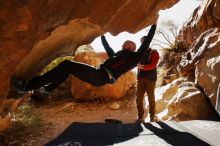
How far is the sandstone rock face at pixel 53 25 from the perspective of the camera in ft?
13.2

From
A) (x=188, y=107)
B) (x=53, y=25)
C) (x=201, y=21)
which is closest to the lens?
(x=53, y=25)

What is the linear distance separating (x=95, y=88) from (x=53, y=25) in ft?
23.3

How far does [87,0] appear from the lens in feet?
14.9

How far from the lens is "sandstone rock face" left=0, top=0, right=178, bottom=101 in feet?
13.2

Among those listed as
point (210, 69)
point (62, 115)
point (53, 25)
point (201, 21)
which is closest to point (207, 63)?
point (210, 69)

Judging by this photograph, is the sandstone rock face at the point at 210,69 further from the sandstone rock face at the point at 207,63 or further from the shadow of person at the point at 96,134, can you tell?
the shadow of person at the point at 96,134

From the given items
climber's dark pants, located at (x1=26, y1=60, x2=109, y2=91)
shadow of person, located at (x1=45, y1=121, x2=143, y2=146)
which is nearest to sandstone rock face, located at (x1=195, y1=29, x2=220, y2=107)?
shadow of person, located at (x1=45, y1=121, x2=143, y2=146)

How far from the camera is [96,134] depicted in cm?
484

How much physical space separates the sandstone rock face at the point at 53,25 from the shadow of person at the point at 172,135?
175 cm

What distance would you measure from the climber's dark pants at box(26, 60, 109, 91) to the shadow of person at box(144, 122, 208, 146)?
1.21 meters

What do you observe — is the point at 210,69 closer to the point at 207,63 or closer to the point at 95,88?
the point at 207,63

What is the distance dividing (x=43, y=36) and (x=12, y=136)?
17.7 ft

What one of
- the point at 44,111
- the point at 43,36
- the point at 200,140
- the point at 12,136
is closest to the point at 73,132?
the point at 43,36

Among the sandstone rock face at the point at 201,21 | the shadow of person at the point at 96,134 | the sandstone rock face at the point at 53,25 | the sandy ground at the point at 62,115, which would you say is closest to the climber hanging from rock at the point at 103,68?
the sandstone rock face at the point at 53,25
